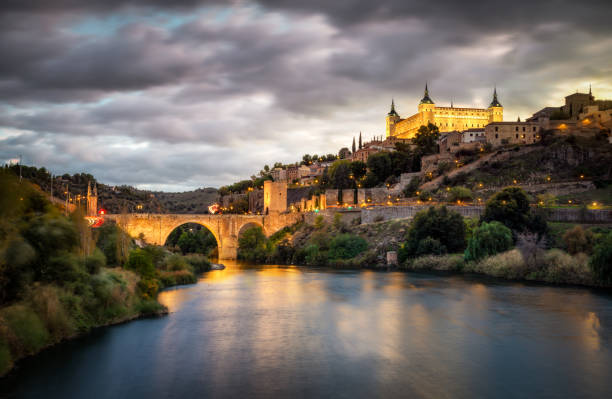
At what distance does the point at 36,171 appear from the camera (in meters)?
61.8

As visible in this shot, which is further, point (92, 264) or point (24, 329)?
point (92, 264)

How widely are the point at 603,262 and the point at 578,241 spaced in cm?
547

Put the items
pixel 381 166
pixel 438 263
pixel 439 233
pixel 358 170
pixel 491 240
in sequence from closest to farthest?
pixel 491 240 → pixel 438 263 → pixel 439 233 → pixel 381 166 → pixel 358 170

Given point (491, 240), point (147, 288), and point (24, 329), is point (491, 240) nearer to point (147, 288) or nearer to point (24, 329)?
point (147, 288)

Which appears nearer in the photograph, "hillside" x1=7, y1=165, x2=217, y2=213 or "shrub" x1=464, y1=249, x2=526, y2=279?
"shrub" x1=464, y1=249, x2=526, y2=279

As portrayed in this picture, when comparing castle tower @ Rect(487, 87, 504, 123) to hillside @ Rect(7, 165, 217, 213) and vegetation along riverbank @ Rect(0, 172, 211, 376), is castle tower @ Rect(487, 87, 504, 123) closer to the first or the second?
hillside @ Rect(7, 165, 217, 213)

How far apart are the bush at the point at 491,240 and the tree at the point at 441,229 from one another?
5.33m

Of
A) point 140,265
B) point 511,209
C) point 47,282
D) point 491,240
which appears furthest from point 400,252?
point 47,282

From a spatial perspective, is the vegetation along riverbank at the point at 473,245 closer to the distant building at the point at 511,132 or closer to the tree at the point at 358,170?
the tree at the point at 358,170

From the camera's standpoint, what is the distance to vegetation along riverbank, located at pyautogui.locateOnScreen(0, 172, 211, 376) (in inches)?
587

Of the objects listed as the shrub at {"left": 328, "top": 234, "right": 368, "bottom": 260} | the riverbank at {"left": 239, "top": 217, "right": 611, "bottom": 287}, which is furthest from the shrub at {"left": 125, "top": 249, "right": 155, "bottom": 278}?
the shrub at {"left": 328, "top": 234, "right": 368, "bottom": 260}

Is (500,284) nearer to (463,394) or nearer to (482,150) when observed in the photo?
(463,394)

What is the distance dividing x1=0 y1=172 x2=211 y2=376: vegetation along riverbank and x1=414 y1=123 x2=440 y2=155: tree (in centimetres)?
6666

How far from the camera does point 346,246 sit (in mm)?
53344
